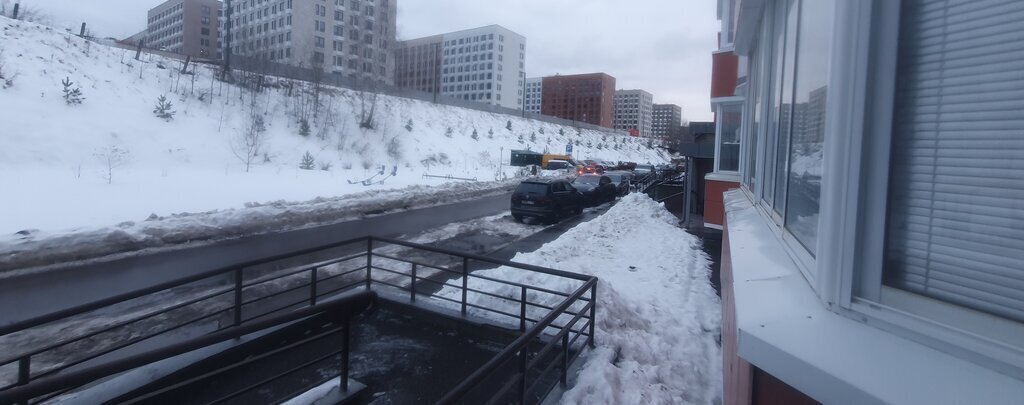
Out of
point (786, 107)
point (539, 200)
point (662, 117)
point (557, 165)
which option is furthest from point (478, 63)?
point (786, 107)

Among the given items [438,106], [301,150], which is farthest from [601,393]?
[438,106]

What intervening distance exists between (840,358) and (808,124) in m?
1.27

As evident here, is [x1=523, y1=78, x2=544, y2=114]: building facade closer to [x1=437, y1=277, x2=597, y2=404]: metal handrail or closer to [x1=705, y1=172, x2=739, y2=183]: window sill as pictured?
[x1=705, y1=172, x2=739, y2=183]: window sill

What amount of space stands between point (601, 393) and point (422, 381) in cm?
168

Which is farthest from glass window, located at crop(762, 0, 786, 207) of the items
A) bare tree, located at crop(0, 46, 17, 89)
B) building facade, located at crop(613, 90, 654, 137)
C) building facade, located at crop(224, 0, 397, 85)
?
building facade, located at crop(613, 90, 654, 137)

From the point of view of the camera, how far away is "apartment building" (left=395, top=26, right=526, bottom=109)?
113 meters

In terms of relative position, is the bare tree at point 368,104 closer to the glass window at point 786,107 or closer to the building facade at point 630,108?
the glass window at point 786,107

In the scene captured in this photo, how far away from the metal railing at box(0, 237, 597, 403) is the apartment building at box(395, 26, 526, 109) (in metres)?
105

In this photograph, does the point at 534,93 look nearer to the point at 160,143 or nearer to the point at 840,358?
the point at 160,143

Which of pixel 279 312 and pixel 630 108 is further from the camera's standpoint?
pixel 630 108

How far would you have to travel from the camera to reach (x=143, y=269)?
9.95m

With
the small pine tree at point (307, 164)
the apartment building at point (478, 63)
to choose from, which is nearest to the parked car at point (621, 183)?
the small pine tree at point (307, 164)

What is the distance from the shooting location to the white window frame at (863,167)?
1.56 m

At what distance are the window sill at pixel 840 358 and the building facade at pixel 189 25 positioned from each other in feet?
352
